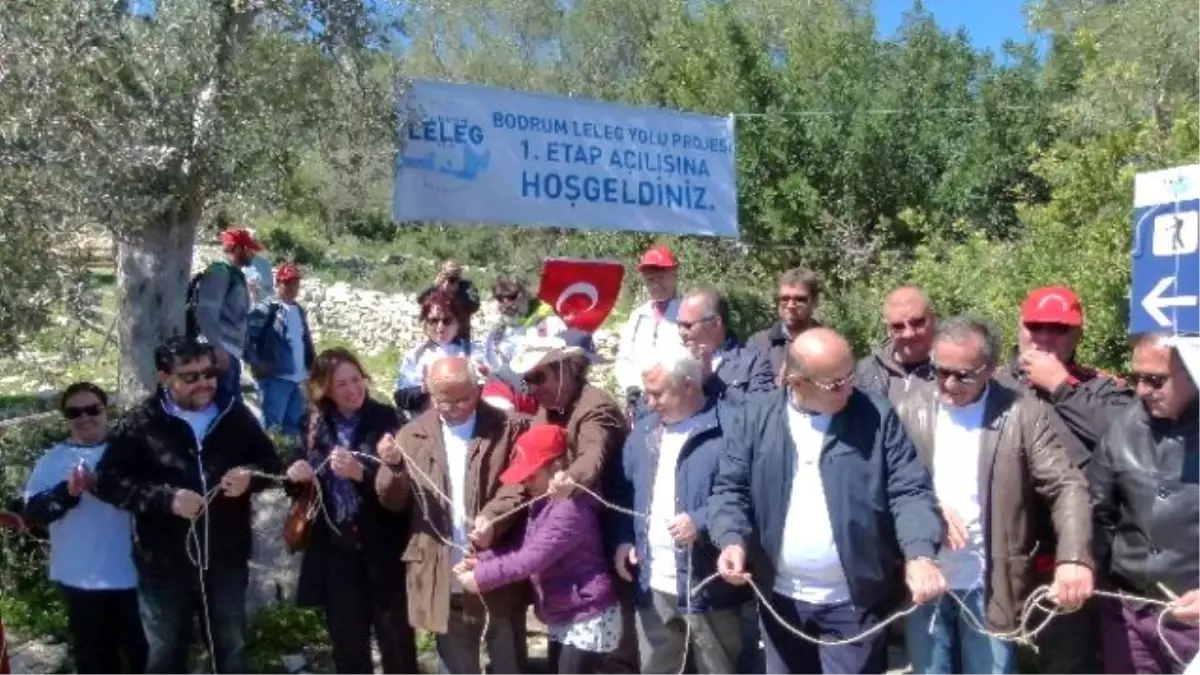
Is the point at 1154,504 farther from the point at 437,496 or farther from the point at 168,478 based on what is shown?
the point at 168,478

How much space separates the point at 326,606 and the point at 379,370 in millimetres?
13202

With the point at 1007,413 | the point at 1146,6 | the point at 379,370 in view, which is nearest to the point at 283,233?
the point at 379,370

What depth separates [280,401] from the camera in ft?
29.8

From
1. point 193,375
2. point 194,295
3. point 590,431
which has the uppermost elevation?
point 194,295

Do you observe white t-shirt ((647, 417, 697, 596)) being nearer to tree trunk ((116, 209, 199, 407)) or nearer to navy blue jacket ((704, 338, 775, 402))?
navy blue jacket ((704, 338, 775, 402))

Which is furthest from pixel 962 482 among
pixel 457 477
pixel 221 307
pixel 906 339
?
pixel 221 307

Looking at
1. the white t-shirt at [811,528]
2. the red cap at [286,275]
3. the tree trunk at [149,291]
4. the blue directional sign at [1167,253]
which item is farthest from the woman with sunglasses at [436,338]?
the blue directional sign at [1167,253]

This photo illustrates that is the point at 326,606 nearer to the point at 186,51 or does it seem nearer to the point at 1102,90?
the point at 186,51

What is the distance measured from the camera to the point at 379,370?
18.9 meters

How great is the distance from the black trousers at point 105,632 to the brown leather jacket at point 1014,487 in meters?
3.54

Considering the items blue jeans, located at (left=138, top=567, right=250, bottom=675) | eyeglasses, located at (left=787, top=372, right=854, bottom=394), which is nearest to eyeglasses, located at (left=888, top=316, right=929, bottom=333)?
eyeglasses, located at (left=787, top=372, right=854, bottom=394)

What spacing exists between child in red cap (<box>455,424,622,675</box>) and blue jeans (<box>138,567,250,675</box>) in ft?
3.94

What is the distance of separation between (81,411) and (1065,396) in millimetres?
4119

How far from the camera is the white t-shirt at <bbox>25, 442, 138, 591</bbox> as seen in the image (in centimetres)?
584
